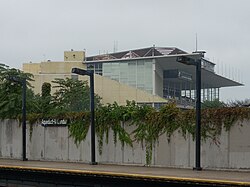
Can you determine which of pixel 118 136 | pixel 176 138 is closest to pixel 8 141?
pixel 118 136

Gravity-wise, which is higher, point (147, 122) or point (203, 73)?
point (203, 73)

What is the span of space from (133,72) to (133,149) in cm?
8450

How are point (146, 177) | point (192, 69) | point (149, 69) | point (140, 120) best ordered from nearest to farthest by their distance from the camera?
A: point (146, 177) < point (140, 120) < point (149, 69) < point (192, 69)

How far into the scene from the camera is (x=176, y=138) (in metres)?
21.4

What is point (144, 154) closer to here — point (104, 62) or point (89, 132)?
point (89, 132)

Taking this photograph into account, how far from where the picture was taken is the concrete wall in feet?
63.5

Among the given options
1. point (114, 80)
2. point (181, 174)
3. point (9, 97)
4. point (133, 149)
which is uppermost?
point (114, 80)

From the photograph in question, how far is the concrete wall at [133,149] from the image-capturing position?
1936cm

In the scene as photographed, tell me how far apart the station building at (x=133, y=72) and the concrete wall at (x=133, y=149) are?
69629 millimetres

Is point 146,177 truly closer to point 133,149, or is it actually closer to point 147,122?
point 147,122

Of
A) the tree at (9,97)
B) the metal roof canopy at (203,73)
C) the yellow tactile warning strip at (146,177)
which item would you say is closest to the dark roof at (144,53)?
the metal roof canopy at (203,73)

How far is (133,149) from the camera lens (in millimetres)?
22938

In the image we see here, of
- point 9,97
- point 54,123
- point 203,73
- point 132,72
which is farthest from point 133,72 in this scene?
point 54,123

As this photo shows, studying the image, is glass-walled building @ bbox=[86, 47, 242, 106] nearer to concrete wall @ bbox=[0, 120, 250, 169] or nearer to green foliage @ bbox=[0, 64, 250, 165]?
concrete wall @ bbox=[0, 120, 250, 169]
